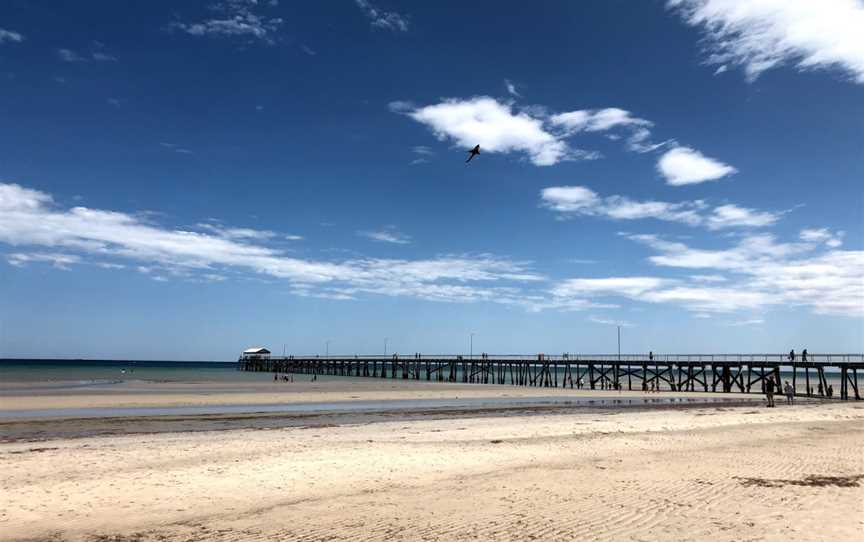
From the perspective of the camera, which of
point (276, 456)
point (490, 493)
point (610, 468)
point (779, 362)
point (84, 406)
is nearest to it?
point (490, 493)

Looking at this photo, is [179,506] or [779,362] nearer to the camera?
[179,506]

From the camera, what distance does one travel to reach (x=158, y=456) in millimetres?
14422

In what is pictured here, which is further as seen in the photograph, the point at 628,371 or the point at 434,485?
the point at 628,371

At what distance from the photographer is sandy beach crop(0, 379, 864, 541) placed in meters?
8.38

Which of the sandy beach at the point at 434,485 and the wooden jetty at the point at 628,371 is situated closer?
the sandy beach at the point at 434,485

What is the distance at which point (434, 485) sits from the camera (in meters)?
11.4

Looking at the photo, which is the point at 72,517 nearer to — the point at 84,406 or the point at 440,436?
the point at 440,436

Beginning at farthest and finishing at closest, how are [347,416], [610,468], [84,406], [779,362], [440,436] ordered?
1. [779,362]
2. [84,406]
3. [347,416]
4. [440,436]
5. [610,468]

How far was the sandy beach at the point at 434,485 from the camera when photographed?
27.5 feet

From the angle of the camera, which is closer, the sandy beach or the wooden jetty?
the sandy beach

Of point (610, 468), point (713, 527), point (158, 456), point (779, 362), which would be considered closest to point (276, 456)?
point (158, 456)

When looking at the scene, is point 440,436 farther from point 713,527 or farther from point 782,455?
point 713,527

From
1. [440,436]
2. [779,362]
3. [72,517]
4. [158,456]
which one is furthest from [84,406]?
[779,362]

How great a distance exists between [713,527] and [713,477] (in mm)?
4078
